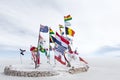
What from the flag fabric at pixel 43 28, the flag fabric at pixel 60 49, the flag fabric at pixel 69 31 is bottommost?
the flag fabric at pixel 60 49

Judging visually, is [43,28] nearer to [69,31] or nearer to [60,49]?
[60,49]

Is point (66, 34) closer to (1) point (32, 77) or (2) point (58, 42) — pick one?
(2) point (58, 42)

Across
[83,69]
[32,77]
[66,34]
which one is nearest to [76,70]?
[83,69]

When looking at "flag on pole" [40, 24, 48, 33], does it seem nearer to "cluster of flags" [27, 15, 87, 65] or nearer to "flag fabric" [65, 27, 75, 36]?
"cluster of flags" [27, 15, 87, 65]

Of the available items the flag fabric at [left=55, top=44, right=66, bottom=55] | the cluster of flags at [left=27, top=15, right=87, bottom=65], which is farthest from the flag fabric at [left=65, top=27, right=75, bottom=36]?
the flag fabric at [left=55, top=44, right=66, bottom=55]

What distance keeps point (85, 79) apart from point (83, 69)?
13404mm

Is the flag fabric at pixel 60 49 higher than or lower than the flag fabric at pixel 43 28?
lower

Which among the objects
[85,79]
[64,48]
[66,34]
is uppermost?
[66,34]

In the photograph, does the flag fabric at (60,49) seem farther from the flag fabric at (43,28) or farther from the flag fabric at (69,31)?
the flag fabric at (69,31)

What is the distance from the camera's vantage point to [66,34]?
231ft

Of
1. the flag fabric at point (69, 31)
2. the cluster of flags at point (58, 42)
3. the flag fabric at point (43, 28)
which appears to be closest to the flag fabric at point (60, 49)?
the cluster of flags at point (58, 42)

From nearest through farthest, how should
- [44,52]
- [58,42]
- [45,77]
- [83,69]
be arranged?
[45,77] < [58,42] < [44,52] < [83,69]

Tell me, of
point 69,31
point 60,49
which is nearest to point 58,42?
point 60,49

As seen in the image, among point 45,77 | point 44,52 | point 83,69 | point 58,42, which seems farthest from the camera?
point 83,69
